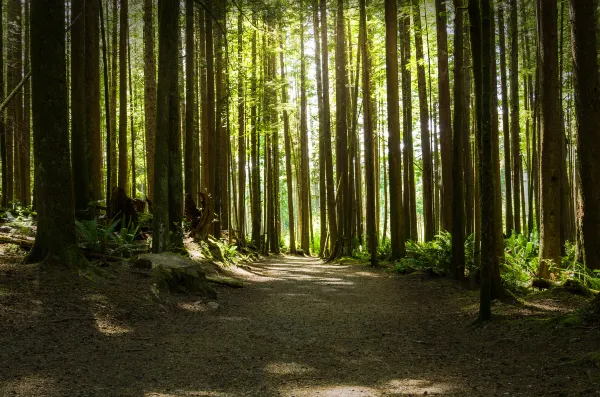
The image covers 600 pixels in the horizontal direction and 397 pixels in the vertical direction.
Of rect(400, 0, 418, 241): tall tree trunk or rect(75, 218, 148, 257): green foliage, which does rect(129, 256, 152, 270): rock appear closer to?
rect(75, 218, 148, 257): green foliage

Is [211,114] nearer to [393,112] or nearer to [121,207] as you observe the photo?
[121,207]

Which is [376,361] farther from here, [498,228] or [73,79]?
[73,79]

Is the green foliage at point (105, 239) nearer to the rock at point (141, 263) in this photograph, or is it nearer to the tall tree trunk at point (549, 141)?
the rock at point (141, 263)

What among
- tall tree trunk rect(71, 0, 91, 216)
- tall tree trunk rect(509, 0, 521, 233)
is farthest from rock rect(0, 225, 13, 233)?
tall tree trunk rect(509, 0, 521, 233)

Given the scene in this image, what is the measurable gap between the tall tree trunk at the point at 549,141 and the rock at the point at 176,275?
6.86 m

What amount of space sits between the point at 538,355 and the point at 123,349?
4.87m

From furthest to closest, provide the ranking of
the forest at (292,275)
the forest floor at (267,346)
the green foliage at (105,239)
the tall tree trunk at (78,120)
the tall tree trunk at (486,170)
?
1. the tall tree trunk at (78,120)
2. the green foliage at (105,239)
3. the tall tree trunk at (486,170)
4. the forest at (292,275)
5. the forest floor at (267,346)

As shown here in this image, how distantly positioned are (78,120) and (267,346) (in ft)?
27.5

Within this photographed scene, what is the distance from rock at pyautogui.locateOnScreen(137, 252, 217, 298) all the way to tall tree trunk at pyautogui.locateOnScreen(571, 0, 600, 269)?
7178 mm

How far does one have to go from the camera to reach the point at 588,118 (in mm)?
8320

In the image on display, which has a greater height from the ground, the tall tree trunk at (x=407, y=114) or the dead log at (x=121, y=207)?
the tall tree trunk at (x=407, y=114)

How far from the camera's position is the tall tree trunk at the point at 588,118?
324 inches

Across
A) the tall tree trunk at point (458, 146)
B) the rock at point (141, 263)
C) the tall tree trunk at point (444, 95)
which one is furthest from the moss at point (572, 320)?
the tall tree trunk at point (444, 95)

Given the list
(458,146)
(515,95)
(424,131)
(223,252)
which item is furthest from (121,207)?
(515,95)
